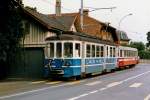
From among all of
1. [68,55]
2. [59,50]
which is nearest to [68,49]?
[68,55]

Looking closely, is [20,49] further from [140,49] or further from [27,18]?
[140,49]

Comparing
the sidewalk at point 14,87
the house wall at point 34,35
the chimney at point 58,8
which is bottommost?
the sidewalk at point 14,87

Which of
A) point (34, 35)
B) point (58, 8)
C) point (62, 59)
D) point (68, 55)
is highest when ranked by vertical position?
point (58, 8)

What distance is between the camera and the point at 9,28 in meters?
28.9

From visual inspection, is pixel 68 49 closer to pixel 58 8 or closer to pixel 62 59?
pixel 62 59

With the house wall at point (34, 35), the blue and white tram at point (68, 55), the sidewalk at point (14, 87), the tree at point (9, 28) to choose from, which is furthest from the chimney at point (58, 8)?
the sidewalk at point (14, 87)

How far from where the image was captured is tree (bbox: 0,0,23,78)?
2837 cm

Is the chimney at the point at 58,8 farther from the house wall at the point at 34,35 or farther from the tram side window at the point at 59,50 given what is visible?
the tram side window at the point at 59,50

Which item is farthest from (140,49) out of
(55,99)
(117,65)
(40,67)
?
(55,99)

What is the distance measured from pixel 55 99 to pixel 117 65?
96.0 ft

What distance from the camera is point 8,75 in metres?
35.1

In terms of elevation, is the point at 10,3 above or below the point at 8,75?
above

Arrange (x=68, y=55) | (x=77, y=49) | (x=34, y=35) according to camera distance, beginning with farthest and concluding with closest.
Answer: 1. (x=34, y=35)
2. (x=77, y=49)
3. (x=68, y=55)

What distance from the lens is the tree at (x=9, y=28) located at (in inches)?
1117
